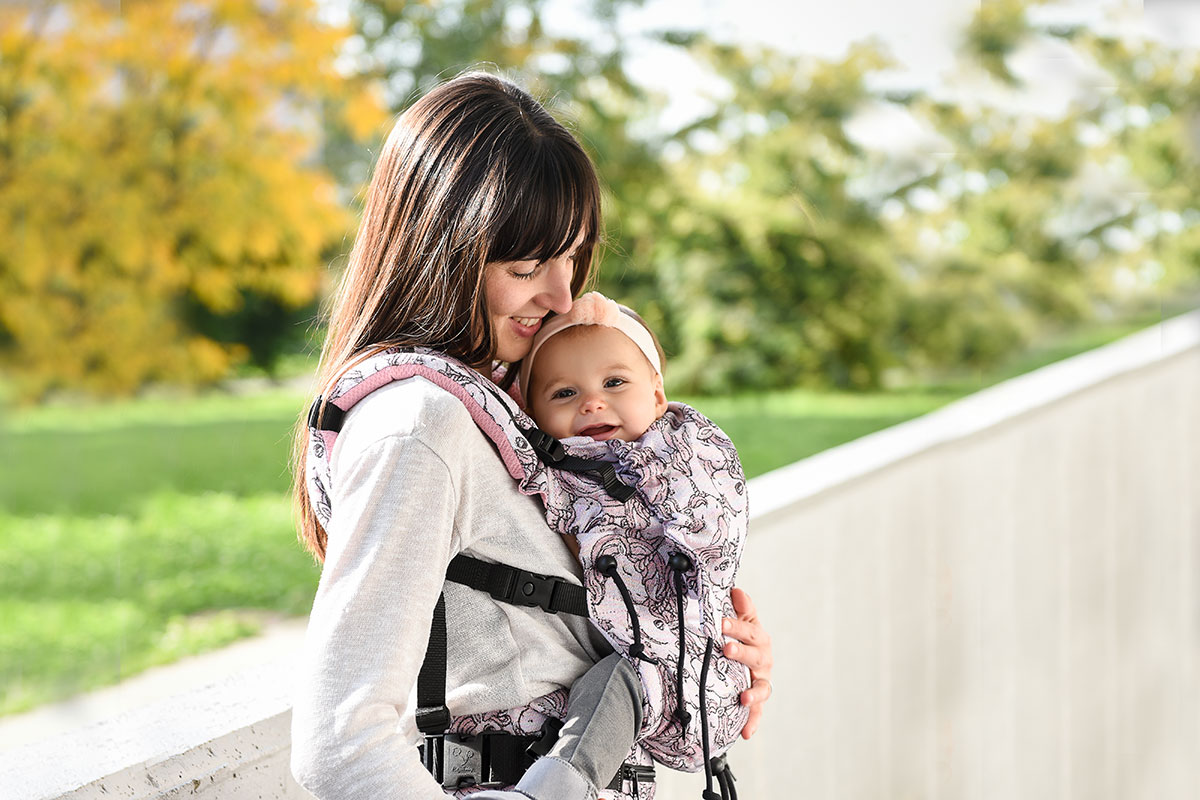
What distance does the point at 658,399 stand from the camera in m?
1.21

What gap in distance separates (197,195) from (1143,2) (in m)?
8.63

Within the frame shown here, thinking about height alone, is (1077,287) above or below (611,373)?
above

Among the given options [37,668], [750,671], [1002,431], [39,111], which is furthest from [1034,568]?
[39,111]

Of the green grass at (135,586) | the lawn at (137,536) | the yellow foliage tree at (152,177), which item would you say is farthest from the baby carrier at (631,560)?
the yellow foliage tree at (152,177)

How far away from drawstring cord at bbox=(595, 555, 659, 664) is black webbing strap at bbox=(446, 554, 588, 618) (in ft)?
0.10

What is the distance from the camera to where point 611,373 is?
3.70ft

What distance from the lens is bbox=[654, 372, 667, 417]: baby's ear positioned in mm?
1192

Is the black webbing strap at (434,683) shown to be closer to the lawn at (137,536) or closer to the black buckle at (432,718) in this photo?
the black buckle at (432,718)

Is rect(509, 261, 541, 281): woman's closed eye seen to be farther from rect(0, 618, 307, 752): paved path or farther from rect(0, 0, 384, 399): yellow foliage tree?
rect(0, 0, 384, 399): yellow foliage tree

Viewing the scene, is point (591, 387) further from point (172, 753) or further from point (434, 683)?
point (172, 753)

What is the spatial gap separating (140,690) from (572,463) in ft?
14.4

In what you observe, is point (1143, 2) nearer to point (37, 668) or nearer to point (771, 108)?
point (771, 108)

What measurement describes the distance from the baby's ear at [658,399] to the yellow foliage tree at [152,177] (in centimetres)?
467

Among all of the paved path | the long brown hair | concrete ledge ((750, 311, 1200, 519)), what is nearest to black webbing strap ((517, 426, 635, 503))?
the long brown hair
